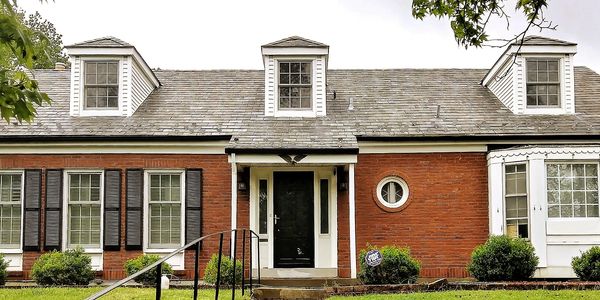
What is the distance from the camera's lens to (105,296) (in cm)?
1023

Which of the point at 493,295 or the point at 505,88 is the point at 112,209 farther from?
the point at 505,88

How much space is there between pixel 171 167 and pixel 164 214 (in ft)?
3.20

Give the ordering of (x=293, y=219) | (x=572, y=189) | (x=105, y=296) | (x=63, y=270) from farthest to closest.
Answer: (x=293, y=219) < (x=572, y=189) < (x=63, y=270) < (x=105, y=296)

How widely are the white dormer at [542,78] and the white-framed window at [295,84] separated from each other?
4.34m

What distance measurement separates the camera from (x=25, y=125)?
14.5 meters

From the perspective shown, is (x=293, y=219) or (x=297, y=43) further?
(x=297, y=43)

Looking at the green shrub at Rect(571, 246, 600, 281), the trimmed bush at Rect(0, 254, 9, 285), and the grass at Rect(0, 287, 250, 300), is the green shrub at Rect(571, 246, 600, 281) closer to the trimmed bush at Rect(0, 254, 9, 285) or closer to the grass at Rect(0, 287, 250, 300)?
the grass at Rect(0, 287, 250, 300)

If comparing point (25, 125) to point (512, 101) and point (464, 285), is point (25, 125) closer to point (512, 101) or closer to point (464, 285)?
point (464, 285)

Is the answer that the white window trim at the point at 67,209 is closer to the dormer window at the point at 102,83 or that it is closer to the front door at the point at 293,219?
the dormer window at the point at 102,83

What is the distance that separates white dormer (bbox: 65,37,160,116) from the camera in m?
Answer: 15.0

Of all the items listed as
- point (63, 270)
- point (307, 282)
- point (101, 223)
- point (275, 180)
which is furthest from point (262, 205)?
point (63, 270)

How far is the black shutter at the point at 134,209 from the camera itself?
554 inches

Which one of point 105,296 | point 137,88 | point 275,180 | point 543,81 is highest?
point 543,81

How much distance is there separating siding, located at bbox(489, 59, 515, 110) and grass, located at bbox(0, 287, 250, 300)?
7825 millimetres
